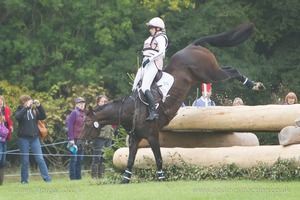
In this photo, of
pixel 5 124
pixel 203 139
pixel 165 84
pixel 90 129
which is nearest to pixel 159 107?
pixel 165 84

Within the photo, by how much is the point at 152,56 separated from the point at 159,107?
0.93 meters

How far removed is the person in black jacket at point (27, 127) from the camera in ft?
65.2

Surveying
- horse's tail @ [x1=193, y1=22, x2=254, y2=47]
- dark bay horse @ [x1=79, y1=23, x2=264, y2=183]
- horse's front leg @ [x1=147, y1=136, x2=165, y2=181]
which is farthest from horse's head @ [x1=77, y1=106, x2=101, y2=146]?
horse's tail @ [x1=193, y1=22, x2=254, y2=47]

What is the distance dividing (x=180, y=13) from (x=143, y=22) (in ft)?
5.43

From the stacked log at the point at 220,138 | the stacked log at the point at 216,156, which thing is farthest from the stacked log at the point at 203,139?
the stacked log at the point at 216,156

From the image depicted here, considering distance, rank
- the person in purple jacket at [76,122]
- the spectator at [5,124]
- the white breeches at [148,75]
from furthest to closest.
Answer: the person in purple jacket at [76,122]
the spectator at [5,124]
the white breeches at [148,75]

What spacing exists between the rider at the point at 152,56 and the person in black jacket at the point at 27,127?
432 centimetres

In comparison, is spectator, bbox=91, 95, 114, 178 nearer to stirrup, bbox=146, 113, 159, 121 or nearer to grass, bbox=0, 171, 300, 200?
stirrup, bbox=146, 113, 159, 121

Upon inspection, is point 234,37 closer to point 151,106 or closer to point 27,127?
point 151,106

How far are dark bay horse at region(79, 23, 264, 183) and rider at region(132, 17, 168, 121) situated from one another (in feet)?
0.92

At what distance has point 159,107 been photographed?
1648cm

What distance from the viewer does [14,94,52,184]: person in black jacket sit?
19875mm

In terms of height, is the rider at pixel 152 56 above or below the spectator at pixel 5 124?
above

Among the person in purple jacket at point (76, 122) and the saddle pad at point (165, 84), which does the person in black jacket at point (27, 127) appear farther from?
the saddle pad at point (165, 84)
